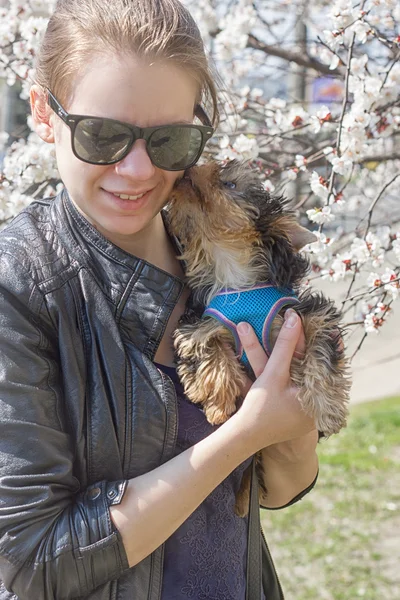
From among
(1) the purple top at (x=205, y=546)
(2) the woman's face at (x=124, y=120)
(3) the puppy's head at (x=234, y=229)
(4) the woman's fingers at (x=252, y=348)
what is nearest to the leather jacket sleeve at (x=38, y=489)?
(1) the purple top at (x=205, y=546)

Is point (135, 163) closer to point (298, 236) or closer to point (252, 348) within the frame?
point (252, 348)

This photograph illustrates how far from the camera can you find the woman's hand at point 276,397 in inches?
69.3

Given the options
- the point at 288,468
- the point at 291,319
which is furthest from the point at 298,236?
the point at 288,468

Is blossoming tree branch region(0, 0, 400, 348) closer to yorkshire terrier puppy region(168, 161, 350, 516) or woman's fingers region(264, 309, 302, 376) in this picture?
yorkshire terrier puppy region(168, 161, 350, 516)

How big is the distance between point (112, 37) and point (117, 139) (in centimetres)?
24

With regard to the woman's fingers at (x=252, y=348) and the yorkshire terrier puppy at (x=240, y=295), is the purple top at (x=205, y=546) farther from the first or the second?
the woman's fingers at (x=252, y=348)

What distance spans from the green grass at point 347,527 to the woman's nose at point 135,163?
3203 millimetres

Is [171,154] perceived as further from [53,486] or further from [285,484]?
[285,484]

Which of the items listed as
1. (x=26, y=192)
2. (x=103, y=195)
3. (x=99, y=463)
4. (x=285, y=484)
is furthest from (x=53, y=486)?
(x=26, y=192)

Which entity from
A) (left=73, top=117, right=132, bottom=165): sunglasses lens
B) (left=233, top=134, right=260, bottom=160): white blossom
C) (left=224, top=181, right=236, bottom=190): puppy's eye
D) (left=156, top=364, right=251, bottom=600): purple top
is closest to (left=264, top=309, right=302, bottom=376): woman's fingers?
(left=156, top=364, right=251, bottom=600): purple top

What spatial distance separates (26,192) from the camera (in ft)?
12.1

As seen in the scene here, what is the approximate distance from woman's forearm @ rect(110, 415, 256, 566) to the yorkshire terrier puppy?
9.2 inches

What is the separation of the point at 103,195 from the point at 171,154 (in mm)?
193

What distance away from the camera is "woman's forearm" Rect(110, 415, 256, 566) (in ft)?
5.10
